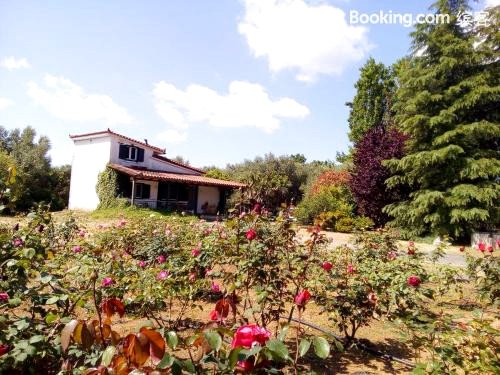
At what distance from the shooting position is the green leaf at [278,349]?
104 cm

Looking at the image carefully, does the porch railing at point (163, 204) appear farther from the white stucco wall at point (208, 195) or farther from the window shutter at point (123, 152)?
the window shutter at point (123, 152)

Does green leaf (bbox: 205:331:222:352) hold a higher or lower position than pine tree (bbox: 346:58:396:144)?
lower

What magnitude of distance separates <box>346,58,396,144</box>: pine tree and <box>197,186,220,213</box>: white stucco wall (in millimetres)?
13655

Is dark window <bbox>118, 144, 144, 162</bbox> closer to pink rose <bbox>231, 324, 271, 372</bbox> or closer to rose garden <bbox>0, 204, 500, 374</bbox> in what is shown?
rose garden <bbox>0, 204, 500, 374</bbox>

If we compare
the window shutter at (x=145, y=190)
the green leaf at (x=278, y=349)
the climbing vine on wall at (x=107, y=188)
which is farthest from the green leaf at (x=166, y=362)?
the window shutter at (x=145, y=190)

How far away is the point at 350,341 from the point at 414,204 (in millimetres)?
14436

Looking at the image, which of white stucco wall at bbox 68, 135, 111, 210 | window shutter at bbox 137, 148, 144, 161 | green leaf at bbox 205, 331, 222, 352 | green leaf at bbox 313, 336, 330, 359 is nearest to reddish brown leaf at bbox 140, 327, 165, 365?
green leaf at bbox 205, 331, 222, 352

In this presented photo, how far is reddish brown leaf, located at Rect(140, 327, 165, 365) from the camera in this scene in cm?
104

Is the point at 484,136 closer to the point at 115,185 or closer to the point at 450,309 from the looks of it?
the point at 450,309

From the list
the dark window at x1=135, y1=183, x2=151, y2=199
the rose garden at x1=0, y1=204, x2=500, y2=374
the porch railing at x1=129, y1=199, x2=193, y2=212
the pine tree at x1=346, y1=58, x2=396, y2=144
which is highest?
the pine tree at x1=346, y1=58, x2=396, y2=144

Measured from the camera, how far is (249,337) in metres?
1.13

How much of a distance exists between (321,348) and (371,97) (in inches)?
1369

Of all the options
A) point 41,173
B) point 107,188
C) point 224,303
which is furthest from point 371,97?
point 224,303

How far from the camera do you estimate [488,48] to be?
53.6ft
